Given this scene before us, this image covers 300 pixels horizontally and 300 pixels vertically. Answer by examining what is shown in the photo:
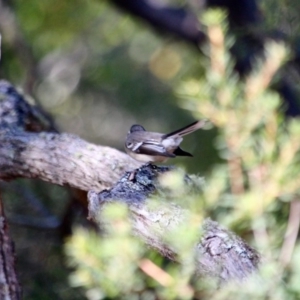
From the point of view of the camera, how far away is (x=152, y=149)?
2.61m

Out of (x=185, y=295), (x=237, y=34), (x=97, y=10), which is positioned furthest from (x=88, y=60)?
(x=185, y=295)

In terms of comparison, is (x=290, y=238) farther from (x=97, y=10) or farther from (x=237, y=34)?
(x=97, y=10)

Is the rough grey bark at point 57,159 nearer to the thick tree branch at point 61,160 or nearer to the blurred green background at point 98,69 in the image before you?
the thick tree branch at point 61,160

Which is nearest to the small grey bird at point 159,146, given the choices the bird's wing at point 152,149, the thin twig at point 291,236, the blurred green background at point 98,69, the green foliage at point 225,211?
the bird's wing at point 152,149

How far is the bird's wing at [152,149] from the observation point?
254cm

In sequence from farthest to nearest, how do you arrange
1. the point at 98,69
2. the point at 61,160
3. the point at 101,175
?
the point at 98,69, the point at 61,160, the point at 101,175

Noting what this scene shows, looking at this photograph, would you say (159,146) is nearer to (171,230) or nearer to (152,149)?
(152,149)

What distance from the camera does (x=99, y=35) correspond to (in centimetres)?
649

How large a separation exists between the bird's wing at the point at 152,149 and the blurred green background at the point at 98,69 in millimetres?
1256

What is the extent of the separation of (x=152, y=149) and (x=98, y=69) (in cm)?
369

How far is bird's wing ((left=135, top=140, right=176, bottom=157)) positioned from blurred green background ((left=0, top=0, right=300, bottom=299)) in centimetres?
126

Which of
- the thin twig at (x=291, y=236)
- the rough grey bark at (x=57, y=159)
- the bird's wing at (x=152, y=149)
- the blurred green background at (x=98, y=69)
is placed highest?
the thin twig at (x=291, y=236)

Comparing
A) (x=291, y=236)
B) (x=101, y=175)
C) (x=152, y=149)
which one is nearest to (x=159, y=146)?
(x=152, y=149)

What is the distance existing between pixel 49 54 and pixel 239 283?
4.64 meters
